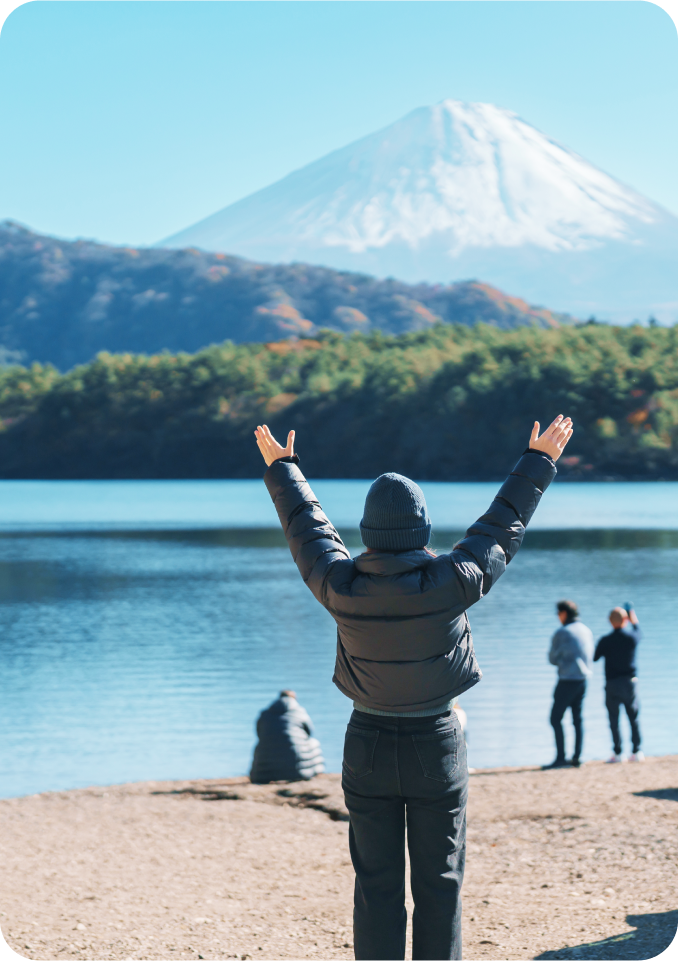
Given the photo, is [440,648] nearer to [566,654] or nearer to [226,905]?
[226,905]

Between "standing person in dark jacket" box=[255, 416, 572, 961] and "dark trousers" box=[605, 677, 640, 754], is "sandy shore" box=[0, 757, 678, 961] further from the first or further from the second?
"standing person in dark jacket" box=[255, 416, 572, 961]

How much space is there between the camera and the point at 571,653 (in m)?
8.34

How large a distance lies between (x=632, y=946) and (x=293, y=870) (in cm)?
213

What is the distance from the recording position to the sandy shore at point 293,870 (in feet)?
14.0

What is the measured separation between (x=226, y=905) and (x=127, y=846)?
1.59 metres

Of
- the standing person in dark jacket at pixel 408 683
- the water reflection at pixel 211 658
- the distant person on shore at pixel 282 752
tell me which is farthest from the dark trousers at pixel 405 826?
the water reflection at pixel 211 658

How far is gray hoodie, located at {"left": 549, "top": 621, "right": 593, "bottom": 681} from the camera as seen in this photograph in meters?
8.34

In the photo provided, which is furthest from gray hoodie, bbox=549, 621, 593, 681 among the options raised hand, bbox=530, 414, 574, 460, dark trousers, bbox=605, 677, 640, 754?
raised hand, bbox=530, 414, 574, 460

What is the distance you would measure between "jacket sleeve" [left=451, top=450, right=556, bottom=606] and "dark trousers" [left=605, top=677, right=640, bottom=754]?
593cm

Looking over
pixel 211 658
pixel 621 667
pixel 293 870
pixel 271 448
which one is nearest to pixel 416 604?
pixel 271 448

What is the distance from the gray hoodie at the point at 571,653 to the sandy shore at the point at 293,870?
29.0 inches

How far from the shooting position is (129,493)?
80.6 meters

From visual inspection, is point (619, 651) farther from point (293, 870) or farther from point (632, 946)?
point (632, 946)

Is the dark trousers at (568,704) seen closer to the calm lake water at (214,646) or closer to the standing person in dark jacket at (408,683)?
the calm lake water at (214,646)
